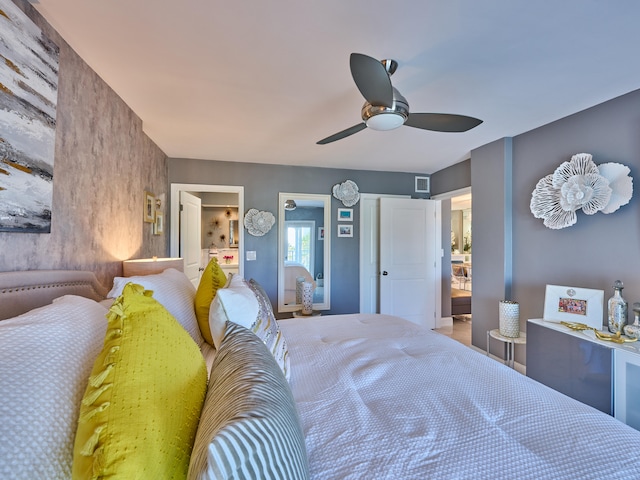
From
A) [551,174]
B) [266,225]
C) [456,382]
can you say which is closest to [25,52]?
[456,382]

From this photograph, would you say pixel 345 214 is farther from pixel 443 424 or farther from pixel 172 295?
pixel 443 424

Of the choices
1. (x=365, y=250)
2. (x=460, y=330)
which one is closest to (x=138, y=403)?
(x=365, y=250)

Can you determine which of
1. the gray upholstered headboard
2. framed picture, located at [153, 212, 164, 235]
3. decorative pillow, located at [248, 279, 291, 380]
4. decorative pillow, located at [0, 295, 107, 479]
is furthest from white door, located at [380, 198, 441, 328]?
decorative pillow, located at [0, 295, 107, 479]

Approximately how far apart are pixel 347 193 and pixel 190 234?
89.1 inches

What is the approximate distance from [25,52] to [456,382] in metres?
2.28

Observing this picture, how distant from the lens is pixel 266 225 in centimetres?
385

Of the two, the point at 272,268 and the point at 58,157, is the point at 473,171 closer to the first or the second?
the point at 272,268

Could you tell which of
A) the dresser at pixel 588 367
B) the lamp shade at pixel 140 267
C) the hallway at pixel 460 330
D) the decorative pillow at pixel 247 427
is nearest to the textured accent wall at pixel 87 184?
the lamp shade at pixel 140 267

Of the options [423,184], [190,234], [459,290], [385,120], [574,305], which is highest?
[423,184]

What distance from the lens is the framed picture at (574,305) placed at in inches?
82.7

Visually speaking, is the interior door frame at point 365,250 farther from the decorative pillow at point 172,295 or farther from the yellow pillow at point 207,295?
the decorative pillow at point 172,295

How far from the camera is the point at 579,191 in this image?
222 cm

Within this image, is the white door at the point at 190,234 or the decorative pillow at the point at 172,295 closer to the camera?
the decorative pillow at the point at 172,295

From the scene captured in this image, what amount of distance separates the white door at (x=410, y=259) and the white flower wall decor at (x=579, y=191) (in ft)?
5.50
